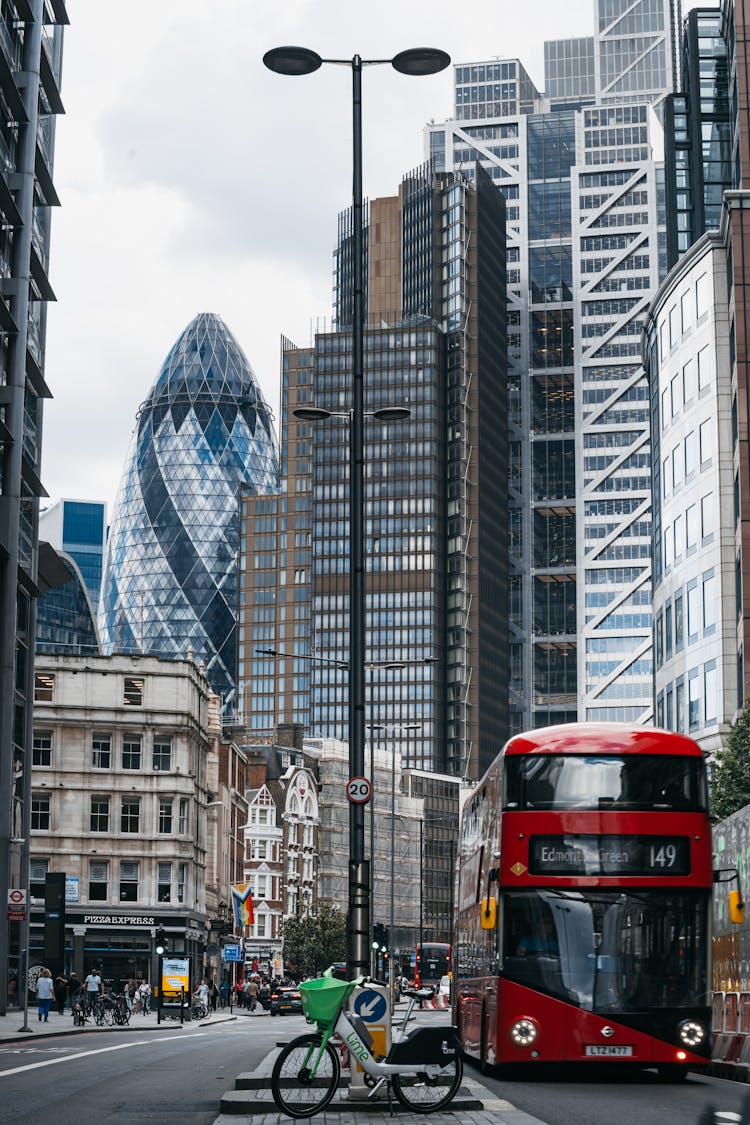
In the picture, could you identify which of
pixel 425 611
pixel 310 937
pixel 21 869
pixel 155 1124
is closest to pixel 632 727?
pixel 155 1124

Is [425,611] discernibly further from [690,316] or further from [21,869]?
[21,869]

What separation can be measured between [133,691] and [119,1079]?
66313 millimetres

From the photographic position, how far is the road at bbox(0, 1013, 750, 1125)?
16.3m

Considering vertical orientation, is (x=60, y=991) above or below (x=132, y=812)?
below

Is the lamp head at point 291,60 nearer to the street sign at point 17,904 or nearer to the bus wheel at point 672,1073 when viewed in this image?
the bus wheel at point 672,1073

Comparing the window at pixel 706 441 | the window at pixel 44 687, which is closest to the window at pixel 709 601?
the window at pixel 706 441

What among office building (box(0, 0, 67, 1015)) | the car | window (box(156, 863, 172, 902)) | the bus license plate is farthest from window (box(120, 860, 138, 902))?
the bus license plate

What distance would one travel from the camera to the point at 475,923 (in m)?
24.5

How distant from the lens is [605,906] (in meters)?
20.8

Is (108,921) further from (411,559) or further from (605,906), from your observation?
(411,559)

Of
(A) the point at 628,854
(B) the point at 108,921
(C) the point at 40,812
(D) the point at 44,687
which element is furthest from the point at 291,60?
(C) the point at 40,812

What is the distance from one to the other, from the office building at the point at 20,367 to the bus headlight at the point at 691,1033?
123ft

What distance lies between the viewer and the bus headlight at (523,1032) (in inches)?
822

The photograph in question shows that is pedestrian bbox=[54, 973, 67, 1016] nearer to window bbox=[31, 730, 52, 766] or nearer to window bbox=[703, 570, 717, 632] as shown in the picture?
window bbox=[31, 730, 52, 766]
